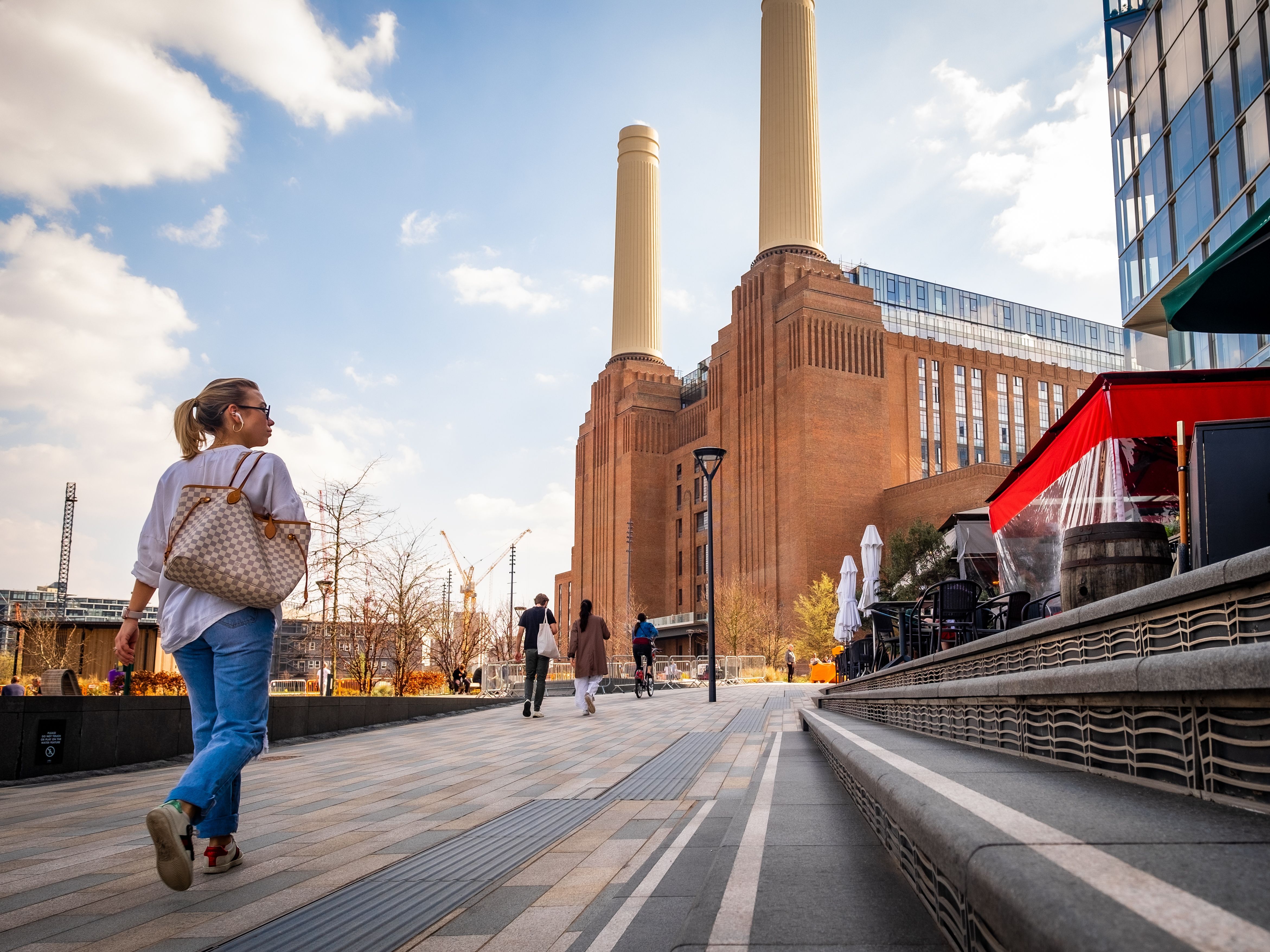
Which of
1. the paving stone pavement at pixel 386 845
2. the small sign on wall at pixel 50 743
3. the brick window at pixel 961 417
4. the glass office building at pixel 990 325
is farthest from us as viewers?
the glass office building at pixel 990 325

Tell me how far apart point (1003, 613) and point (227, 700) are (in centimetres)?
783

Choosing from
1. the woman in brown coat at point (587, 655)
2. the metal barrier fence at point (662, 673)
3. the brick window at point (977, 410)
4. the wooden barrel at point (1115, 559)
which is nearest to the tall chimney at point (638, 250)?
the brick window at point (977, 410)

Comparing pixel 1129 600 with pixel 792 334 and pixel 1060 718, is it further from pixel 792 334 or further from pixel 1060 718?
pixel 792 334

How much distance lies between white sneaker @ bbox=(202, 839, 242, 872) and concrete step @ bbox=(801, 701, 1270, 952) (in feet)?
8.74

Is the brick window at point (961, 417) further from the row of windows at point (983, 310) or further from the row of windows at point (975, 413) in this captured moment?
the row of windows at point (983, 310)

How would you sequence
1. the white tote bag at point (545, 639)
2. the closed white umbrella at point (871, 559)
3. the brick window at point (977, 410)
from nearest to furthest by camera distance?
1. the white tote bag at point (545, 639)
2. the closed white umbrella at point (871, 559)
3. the brick window at point (977, 410)

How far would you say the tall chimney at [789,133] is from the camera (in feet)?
258

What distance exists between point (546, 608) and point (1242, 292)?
1065 centimetres

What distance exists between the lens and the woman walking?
3734mm

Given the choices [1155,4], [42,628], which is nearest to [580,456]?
[42,628]

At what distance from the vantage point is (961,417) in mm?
78000

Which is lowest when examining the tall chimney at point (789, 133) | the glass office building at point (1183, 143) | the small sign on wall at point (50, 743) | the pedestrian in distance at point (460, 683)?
the pedestrian in distance at point (460, 683)

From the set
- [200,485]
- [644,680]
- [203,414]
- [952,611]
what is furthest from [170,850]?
[644,680]

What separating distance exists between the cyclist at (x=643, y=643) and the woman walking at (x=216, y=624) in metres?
18.0
